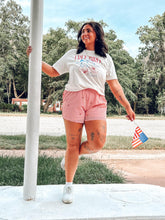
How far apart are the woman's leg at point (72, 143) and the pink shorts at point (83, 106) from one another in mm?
54

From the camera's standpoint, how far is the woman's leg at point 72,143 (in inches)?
91.0

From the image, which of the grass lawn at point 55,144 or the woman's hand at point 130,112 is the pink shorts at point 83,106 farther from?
the grass lawn at point 55,144

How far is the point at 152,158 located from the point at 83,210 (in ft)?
12.8

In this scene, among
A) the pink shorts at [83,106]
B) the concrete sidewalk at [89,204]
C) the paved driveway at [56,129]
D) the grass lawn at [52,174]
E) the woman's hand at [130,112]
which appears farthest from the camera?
the paved driveway at [56,129]

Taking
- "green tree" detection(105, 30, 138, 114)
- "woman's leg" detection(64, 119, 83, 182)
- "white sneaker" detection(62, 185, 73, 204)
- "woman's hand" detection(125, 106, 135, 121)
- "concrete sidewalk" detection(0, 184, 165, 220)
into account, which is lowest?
"concrete sidewalk" detection(0, 184, 165, 220)

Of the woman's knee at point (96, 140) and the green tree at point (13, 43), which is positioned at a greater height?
the green tree at point (13, 43)

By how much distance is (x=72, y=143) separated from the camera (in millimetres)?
2334

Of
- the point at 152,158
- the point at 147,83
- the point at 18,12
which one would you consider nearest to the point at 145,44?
the point at 147,83

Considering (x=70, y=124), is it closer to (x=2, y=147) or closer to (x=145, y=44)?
(x=2, y=147)

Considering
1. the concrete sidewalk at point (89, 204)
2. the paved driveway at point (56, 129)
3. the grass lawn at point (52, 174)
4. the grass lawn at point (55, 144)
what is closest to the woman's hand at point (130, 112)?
the concrete sidewalk at point (89, 204)

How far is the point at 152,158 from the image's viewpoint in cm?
582

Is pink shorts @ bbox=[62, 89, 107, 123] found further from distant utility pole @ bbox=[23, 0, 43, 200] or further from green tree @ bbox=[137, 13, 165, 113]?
green tree @ bbox=[137, 13, 165, 113]

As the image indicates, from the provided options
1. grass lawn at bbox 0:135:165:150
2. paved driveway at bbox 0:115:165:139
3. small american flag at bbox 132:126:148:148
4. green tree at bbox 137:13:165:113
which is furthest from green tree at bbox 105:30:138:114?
small american flag at bbox 132:126:148:148

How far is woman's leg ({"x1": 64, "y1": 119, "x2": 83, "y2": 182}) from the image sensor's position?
2.31 metres
